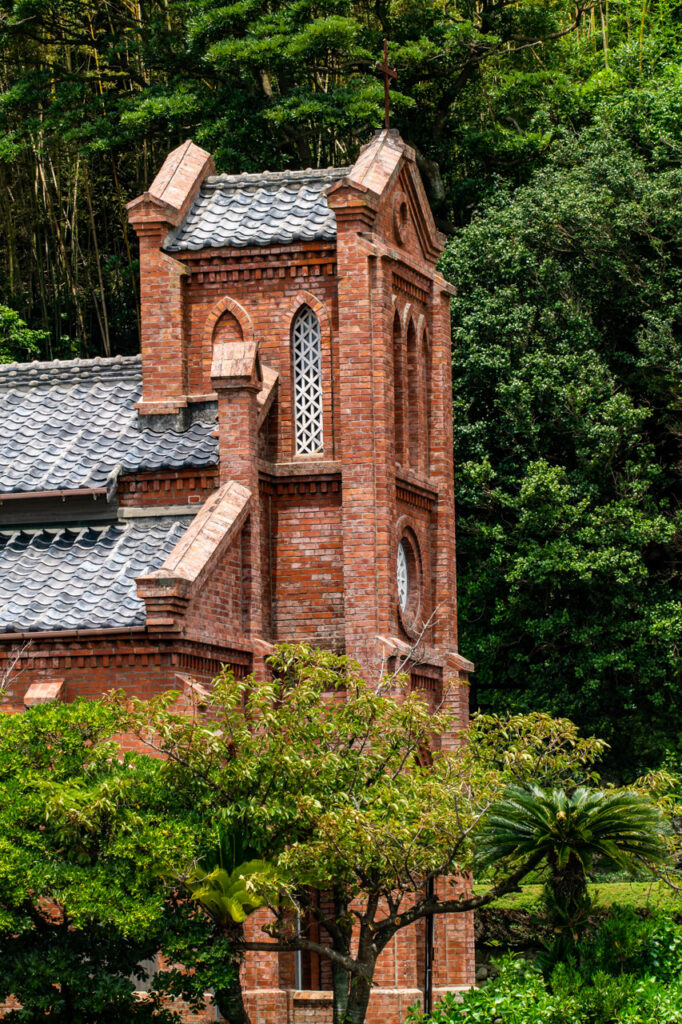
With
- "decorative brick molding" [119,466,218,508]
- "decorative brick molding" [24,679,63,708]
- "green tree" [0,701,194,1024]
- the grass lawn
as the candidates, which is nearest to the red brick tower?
"decorative brick molding" [119,466,218,508]

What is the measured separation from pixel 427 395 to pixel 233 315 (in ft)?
11.2

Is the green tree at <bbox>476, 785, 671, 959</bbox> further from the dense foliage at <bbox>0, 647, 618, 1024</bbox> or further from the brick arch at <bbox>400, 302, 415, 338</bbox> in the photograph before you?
the brick arch at <bbox>400, 302, 415, 338</bbox>

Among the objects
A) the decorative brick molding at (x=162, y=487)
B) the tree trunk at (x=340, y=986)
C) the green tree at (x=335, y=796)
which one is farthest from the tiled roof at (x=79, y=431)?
the tree trunk at (x=340, y=986)

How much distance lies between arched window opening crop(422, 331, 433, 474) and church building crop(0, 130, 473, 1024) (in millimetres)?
35

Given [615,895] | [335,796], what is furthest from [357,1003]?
[615,895]

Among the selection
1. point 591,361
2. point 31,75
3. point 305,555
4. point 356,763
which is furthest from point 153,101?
point 356,763

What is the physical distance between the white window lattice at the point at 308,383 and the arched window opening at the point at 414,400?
1820 millimetres

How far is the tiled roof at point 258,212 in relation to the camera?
2531 cm

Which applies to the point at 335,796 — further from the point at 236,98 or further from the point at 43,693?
the point at 236,98

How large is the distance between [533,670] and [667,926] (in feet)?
42.8

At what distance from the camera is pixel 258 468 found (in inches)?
956

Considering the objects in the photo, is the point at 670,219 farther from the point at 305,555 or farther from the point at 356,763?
the point at 356,763

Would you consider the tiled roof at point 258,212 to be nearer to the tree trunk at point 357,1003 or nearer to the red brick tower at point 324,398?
the red brick tower at point 324,398

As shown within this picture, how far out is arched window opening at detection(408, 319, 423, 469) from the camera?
1044 inches
